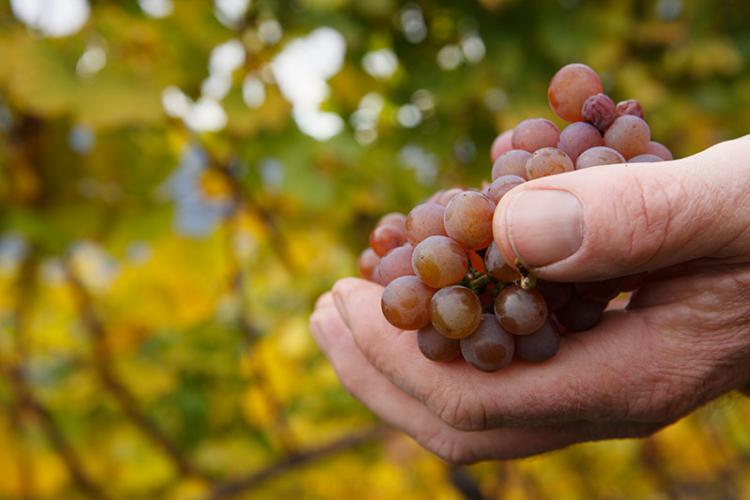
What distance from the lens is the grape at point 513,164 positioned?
759mm

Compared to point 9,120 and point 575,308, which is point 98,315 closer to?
point 9,120

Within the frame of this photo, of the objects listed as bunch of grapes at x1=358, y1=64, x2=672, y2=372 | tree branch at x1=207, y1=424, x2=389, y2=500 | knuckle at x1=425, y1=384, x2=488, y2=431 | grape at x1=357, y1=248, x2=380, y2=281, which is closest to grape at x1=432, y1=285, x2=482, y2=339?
bunch of grapes at x1=358, y1=64, x2=672, y2=372

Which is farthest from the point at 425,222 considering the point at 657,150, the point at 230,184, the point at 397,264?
the point at 230,184

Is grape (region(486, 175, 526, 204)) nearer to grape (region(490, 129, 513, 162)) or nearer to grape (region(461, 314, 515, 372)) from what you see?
grape (region(461, 314, 515, 372))

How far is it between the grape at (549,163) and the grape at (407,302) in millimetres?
170

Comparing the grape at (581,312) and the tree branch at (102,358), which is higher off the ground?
the tree branch at (102,358)

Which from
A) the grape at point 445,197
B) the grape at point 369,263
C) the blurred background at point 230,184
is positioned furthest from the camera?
the blurred background at point 230,184

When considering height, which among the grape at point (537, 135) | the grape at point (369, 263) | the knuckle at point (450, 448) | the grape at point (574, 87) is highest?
the grape at point (574, 87)

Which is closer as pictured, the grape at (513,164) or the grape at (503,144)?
the grape at (513,164)

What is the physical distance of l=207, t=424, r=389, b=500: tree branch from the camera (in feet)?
6.67

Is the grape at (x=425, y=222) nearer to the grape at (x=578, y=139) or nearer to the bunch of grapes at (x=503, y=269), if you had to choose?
the bunch of grapes at (x=503, y=269)

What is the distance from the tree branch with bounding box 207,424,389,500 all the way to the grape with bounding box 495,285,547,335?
152 centimetres

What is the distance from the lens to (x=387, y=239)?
897 mm

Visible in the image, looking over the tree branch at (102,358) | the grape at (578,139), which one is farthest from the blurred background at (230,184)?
the grape at (578,139)
